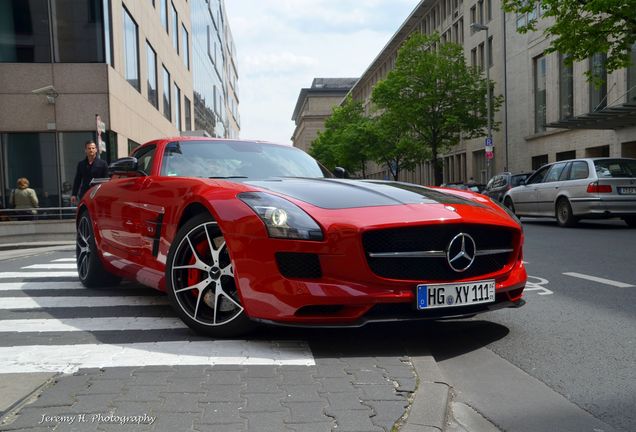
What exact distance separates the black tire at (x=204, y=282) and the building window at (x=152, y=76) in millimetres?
22987

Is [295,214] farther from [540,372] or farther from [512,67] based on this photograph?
[512,67]

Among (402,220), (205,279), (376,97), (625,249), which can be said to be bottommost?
A: (625,249)

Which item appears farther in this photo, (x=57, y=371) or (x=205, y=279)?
(x=205, y=279)

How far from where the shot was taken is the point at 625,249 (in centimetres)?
927

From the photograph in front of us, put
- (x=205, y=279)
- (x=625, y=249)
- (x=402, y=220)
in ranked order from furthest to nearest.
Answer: (x=625, y=249) < (x=205, y=279) < (x=402, y=220)

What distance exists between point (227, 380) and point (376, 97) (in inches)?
1407

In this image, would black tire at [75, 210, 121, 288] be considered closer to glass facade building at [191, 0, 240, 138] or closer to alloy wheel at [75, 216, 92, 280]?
alloy wheel at [75, 216, 92, 280]

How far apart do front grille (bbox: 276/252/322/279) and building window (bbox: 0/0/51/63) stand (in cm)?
1722

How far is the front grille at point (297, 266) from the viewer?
3393 millimetres

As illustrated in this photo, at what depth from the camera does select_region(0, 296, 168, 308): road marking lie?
5.09m

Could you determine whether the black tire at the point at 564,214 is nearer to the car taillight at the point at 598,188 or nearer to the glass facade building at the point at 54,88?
the car taillight at the point at 598,188

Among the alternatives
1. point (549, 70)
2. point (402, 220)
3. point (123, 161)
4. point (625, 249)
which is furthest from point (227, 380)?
point (549, 70)

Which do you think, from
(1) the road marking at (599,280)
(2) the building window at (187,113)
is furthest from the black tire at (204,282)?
(2) the building window at (187,113)

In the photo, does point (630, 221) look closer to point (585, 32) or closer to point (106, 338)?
point (585, 32)
